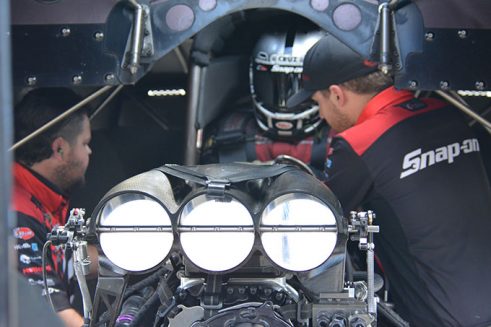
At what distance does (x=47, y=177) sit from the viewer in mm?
3615

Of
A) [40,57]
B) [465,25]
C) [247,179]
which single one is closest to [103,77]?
[40,57]

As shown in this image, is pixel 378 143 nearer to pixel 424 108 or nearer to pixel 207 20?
pixel 424 108

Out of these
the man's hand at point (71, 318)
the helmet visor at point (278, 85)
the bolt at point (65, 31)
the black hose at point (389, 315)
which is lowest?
the black hose at point (389, 315)

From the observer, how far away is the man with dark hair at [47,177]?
3121 mm

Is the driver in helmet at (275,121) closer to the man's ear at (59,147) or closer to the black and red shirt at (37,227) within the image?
the man's ear at (59,147)

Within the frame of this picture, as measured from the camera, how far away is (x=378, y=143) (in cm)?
291

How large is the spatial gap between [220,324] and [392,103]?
1293 mm

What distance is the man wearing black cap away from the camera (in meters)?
2.85

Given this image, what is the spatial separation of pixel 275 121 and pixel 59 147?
100 centimetres

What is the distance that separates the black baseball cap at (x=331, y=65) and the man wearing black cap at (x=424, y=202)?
0.07 meters

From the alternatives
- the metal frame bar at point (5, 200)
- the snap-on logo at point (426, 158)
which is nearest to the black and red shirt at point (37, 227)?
the snap-on logo at point (426, 158)

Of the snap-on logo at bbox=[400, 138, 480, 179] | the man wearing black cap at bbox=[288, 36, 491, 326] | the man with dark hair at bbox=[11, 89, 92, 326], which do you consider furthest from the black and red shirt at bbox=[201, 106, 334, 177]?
the snap-on logo at bbox=[400, 138, 480, 179]

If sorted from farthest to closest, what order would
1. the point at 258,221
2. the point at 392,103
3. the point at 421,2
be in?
the point at 392,103 < the point at 421,2 < the point at 258,221

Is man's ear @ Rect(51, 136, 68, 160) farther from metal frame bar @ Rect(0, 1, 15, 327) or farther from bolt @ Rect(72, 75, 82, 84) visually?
metal frame bar @ Rect(0, 1, 15, 327)
